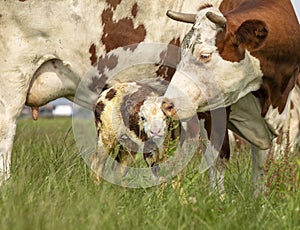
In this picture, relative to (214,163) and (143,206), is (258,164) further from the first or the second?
(143,206)

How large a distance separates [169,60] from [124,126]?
690 millimetres

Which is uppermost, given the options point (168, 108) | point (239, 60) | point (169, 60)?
point (239, 60)

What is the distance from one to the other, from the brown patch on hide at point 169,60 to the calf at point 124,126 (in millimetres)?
172

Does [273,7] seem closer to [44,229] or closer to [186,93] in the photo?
[186,93]

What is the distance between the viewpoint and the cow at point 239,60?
5.19 m

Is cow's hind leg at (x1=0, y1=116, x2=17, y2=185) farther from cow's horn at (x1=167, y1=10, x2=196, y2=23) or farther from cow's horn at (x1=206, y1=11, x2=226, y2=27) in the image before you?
cow's horn at (x1=206, y1=11, x2=226, y2=27)

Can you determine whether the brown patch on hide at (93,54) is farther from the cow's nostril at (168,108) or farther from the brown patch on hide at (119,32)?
the cow's nostril at (168,108)

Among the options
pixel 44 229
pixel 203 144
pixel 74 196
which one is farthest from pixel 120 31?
pixel 44 229

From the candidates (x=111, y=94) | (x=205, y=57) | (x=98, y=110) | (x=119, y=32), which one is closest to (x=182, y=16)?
(x=205, y=57)

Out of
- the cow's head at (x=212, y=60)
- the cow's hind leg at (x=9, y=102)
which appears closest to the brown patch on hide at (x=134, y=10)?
the cow's head at (x=212, y=60)

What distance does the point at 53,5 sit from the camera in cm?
613

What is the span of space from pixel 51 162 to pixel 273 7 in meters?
2.21

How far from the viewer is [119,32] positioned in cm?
614

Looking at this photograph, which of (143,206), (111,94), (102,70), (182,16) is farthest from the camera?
(102,70)
